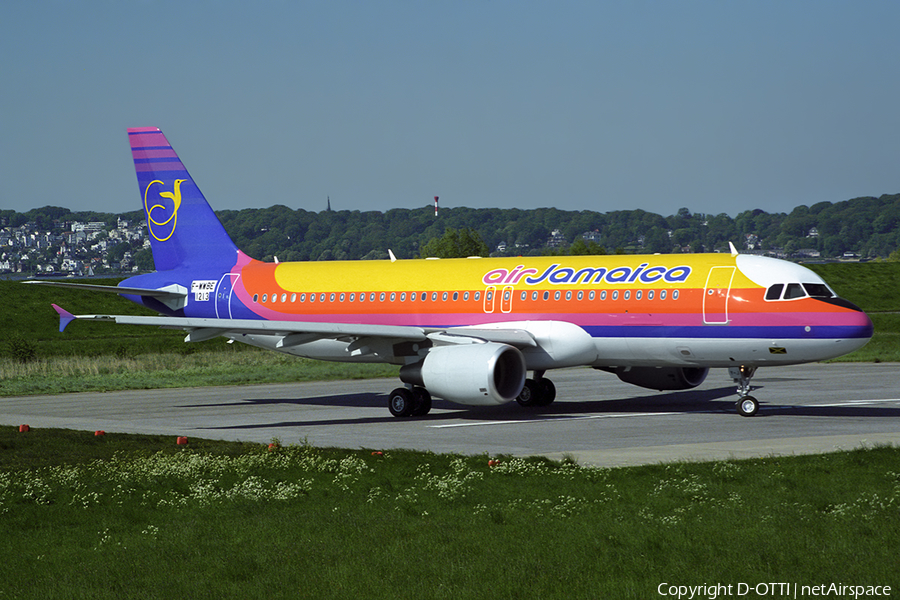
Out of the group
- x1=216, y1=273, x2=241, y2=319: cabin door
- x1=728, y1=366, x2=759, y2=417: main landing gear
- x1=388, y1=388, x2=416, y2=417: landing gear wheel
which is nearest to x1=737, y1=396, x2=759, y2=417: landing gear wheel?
x1=728, y1=366, x2=759, y2=417: main landing gear

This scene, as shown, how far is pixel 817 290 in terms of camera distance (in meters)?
24.3

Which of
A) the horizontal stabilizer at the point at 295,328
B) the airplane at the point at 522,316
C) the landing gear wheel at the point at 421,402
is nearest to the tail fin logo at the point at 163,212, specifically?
the airplane at the point at 522,316

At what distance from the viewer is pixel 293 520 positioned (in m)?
13.1

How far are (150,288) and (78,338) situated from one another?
40528mm

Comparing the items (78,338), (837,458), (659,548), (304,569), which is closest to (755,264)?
(837,458)

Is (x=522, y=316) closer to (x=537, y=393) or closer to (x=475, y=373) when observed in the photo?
(x=537, y=393)

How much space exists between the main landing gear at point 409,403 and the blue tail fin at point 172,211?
8.83 meters

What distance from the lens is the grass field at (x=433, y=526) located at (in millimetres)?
10164

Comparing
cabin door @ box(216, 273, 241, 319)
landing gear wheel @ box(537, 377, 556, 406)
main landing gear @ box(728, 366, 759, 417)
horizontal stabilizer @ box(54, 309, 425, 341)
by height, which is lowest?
landing gear wheel @ box(537, 377, 556, 406)

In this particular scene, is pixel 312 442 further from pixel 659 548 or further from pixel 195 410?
pixel 659 548

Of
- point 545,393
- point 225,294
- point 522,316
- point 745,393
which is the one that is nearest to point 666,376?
point 545,393

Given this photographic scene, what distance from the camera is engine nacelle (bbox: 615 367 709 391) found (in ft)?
93.2

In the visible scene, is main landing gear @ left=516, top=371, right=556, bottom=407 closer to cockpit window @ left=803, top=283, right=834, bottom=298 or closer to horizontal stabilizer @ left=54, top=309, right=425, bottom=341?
horizontal stabilizer @ left=54, top=309, right=425, bottom=341

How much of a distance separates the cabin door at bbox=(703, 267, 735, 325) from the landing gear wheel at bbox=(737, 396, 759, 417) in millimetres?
2001
